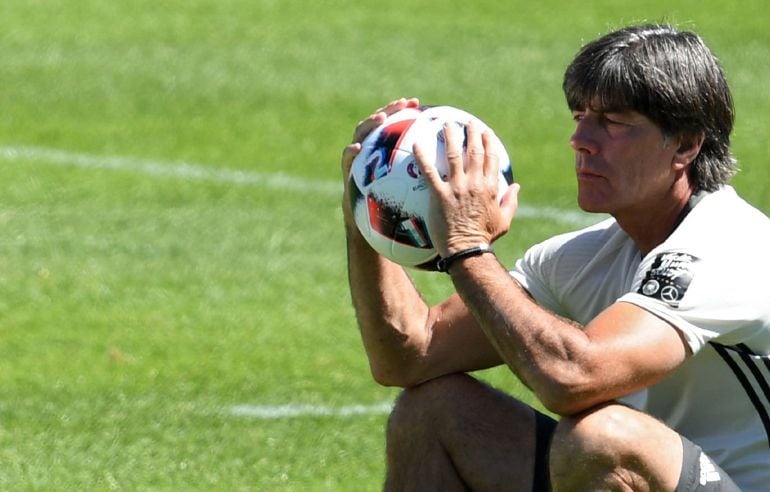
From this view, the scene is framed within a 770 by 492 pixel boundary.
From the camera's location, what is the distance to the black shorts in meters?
4.42

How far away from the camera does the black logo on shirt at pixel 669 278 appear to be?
4480 millimetres

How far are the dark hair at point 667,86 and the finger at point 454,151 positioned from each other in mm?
402

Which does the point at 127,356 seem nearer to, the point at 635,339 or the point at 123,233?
the point at 123,233

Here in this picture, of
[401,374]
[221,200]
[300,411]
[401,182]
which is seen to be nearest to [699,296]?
[401,182]

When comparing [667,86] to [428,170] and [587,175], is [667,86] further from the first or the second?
[428,170]

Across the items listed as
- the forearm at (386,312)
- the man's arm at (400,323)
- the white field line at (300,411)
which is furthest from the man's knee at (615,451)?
the white field line at (300,411)

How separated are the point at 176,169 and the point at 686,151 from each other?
6.36m

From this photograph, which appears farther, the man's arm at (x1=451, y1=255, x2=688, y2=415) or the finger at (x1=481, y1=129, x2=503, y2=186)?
the finger at (x1=481, y1=129, x2=503, y2=186)

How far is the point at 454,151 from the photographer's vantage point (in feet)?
15.6

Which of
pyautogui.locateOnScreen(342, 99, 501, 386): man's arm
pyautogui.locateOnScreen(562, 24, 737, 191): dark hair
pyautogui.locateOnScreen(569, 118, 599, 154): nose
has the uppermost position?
pyautogui.locateOnScreen(562, 24, 737, 191): dark hair

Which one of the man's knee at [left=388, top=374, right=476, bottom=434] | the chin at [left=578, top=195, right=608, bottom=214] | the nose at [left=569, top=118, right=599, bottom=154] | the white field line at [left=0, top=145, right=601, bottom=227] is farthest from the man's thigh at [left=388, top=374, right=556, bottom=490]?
the white field line at [left=0, top=145, right=601, bottom=227]

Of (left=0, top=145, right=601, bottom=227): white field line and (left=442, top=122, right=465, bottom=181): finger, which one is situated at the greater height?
(left=442, top=122, right=465, bottom=181): finger

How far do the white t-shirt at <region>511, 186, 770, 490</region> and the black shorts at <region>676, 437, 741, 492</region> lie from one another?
205mm

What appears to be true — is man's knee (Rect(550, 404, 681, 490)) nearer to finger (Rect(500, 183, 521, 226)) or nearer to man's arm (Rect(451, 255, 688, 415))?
man's arm (Rect(451, 255, 688, 415))
